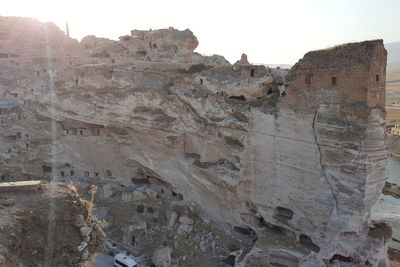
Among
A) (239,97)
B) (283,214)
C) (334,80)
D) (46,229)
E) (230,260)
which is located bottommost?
(230,260)

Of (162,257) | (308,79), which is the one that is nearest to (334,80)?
(308,79)

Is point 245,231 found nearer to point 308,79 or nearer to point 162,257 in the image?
point 162,257

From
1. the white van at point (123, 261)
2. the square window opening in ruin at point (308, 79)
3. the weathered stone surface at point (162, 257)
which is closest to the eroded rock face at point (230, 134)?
the square window opening in ruin at point (308, 79)

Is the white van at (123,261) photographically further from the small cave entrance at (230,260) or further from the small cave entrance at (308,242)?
the small cave entrance at (308,242)

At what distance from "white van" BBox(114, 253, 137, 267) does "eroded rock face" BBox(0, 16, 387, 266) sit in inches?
157

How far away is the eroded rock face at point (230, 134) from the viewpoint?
55.5 feet

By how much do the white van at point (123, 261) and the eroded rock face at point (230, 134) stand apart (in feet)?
13.1

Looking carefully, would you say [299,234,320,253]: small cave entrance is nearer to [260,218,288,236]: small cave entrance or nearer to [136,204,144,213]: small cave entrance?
[260,218,288,236]: small cave entrance

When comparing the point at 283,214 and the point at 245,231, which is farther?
the point at 245,231

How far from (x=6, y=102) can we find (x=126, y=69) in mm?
8724

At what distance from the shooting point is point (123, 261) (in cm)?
1920

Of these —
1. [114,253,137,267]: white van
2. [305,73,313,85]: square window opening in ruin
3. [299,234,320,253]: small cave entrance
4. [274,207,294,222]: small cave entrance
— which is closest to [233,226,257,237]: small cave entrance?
[274,207,294,222]: small cave entrance

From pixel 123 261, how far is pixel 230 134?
25.9ft

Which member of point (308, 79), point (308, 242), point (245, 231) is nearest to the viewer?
point (308, 79)
